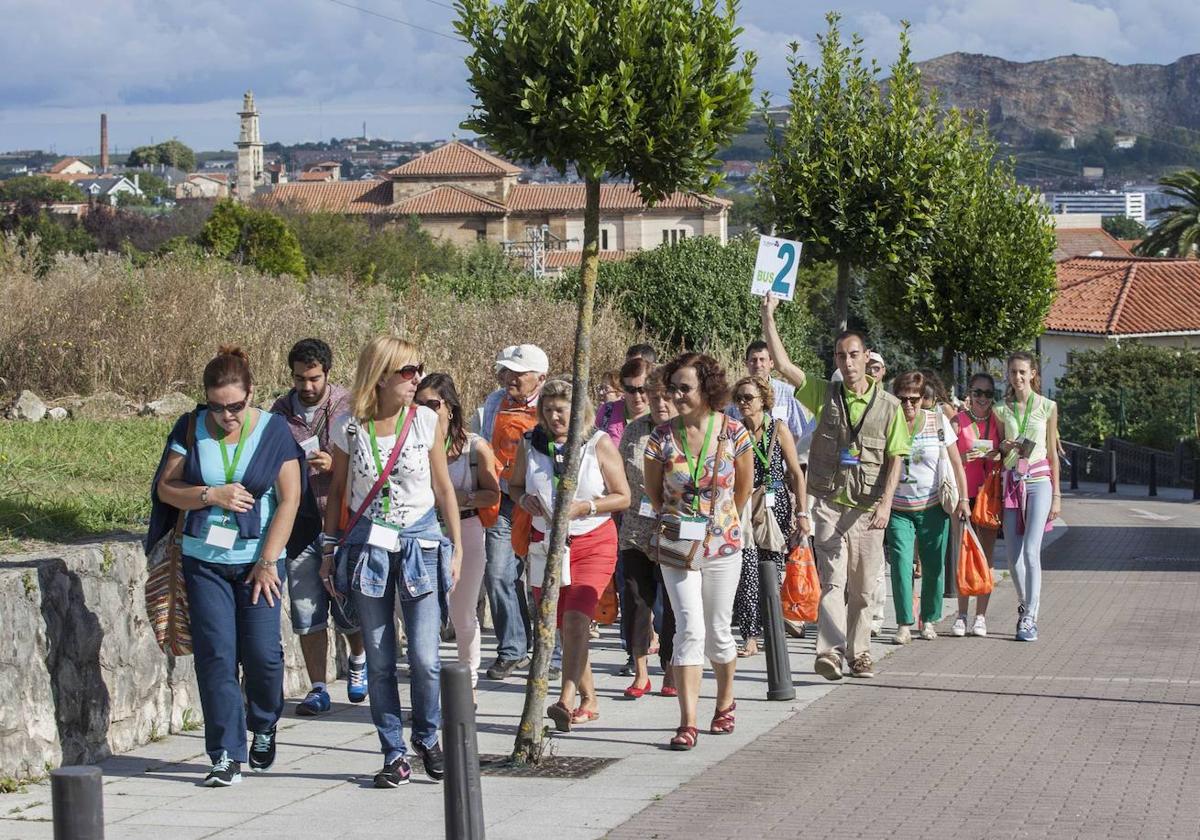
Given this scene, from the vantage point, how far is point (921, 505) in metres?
11.1

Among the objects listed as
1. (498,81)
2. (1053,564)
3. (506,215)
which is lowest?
(1053,564)

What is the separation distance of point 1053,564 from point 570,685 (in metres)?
12.2

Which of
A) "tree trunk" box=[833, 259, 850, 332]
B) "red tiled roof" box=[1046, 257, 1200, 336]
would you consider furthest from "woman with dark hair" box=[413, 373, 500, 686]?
"red tiled roof" box=[1046, 257, 1200, 336]

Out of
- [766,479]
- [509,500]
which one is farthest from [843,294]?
[509,500]

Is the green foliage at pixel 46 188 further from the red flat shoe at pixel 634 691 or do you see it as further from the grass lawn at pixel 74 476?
the red flat shoe at pixel 634 691

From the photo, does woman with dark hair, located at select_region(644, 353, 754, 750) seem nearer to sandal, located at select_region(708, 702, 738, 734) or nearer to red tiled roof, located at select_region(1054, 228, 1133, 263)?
sandal, located at select_region(708, 702, 738, 734)

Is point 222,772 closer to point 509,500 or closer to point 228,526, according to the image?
point 228,526

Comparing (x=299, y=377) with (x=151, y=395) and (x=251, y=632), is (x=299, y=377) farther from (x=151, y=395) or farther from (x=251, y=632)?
(x=151, y=395)

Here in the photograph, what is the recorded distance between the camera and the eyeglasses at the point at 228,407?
696cm

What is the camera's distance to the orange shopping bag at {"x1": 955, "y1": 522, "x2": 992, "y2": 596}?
1162 centimetres

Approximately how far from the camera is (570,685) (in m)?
8.30

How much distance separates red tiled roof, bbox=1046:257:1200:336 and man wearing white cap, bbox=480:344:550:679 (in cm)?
5488

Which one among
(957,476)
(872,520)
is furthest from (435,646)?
(957,476)

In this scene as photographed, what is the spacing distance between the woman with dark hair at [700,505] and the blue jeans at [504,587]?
200 centimetres
